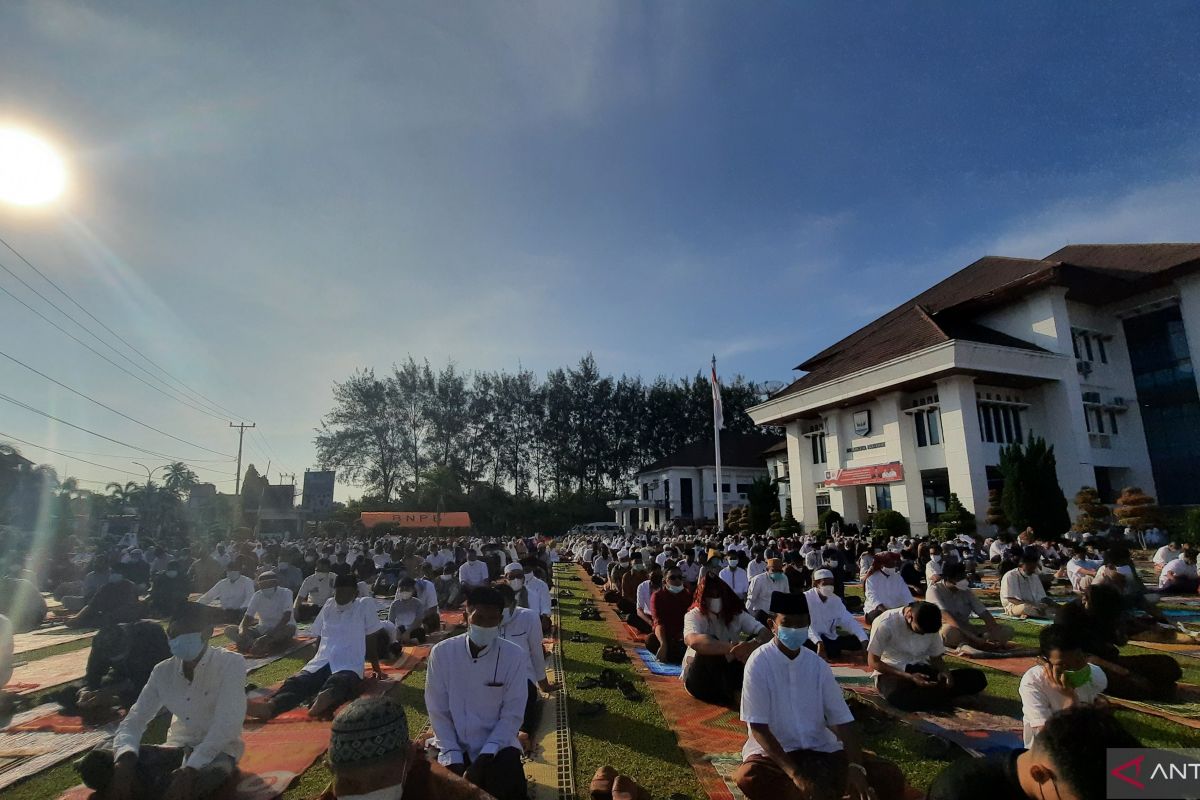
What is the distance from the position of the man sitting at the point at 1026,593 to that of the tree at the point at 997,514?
52.1ft

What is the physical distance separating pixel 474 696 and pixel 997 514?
26496mm

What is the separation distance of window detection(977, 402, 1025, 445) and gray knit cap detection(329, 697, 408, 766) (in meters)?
30.3

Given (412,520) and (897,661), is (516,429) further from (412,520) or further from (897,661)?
(897,661)

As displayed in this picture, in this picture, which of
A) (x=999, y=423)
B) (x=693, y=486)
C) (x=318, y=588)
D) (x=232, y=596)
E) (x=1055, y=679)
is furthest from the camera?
(x=693, y=486)

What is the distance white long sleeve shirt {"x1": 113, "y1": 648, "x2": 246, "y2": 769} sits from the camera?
152 inches

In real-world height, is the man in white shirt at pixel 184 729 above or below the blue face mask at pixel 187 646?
below

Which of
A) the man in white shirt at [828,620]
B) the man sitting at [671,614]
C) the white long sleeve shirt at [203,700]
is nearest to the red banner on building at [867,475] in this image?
the man in white shirt at [828,620]

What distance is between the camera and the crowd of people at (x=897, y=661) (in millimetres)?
2205

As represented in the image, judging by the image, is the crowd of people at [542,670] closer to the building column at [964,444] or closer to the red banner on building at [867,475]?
the building column at [964,444]

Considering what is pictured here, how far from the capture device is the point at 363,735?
2.28 meters

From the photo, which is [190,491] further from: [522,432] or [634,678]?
[634,678]

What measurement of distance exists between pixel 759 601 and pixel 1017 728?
360 cm

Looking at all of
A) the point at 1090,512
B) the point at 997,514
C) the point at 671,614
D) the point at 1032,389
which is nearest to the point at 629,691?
the point at 671,614

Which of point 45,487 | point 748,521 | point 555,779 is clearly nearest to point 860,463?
point 748,521
